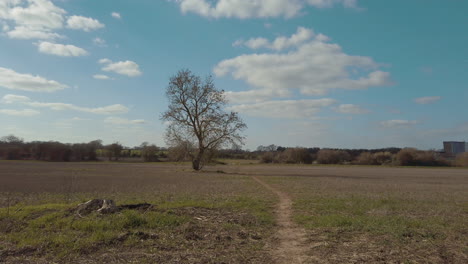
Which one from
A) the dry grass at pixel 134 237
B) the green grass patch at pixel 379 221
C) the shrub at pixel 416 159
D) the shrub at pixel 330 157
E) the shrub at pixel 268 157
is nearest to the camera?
the dry grass at pixel 134 237

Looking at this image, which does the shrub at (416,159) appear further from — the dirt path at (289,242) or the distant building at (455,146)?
the dirt path at (289,242)

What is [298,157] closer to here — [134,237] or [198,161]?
[198,161]

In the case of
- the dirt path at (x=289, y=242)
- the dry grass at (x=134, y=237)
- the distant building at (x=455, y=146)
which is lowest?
the dirt path at (x=289, y=242)

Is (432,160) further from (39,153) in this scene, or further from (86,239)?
(39,153)

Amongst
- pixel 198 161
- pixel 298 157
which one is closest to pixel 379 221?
pixel 198 161

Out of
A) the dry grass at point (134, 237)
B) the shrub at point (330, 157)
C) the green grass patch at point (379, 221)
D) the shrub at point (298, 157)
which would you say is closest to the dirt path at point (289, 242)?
the dry grass at point (134, 237)

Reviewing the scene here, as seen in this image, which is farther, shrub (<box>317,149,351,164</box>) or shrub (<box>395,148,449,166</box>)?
shrub (<box>317,149,351,164</box>)

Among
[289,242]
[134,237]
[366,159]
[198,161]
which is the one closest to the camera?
[134,237]

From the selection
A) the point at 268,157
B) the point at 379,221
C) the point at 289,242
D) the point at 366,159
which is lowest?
the point at 289,242

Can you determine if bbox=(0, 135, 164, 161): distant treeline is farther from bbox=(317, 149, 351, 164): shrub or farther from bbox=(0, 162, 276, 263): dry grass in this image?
bbox=(0, 162, 276, 263): dry grass

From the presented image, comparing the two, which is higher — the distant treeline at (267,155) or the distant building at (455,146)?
the distant building at (455,146)

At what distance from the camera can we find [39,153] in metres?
104

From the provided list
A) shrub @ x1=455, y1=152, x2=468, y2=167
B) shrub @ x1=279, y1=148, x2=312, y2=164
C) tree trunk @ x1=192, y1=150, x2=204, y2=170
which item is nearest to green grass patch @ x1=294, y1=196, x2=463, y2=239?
tree trunk @ x1=192, y1=150, x2=204, y2=170

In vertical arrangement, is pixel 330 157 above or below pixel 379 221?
above
